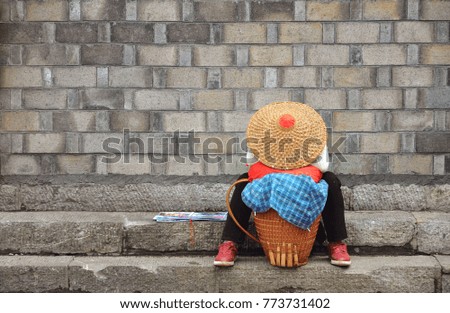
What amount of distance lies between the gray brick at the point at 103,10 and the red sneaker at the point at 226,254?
1893mm

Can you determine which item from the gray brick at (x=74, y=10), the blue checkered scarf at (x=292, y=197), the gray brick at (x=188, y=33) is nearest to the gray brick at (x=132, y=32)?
the gray brick at (x=188, y=33)

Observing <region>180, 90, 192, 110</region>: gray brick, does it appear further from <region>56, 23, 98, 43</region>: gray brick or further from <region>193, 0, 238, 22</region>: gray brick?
<region>56, 23, 98, 43</region>: gray brick

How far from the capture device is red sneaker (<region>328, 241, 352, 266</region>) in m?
3.79

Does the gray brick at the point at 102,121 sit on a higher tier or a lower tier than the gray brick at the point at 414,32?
lower

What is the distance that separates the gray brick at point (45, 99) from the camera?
4.62m

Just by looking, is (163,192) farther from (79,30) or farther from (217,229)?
(79,30)

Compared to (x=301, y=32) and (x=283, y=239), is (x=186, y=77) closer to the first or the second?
(x=301, y=32)

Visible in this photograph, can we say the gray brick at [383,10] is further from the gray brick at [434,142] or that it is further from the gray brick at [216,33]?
the gray brick at [216,33]

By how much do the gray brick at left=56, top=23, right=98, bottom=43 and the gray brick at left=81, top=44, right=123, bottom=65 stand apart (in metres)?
0.06

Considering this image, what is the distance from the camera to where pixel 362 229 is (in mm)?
4145

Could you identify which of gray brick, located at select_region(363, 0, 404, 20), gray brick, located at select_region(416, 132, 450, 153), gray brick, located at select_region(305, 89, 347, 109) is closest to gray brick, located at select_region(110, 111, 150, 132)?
gray brick, located at select_region(305, 89, 347, 109)

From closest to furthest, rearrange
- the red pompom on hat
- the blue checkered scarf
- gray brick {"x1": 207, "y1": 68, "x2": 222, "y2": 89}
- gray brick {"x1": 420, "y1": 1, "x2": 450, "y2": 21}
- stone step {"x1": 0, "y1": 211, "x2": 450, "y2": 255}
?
1. the blue checkered scarf
2. the red pompom on hat
3. stone step {"x1": 0, "y1": 211, "x2": 450, "y2": 255}
4. gray brick {"x1": 420, "y1": 1, "x2": 450, "y2": 21}
5. gray brick {"x1": 207, "y1": 68, "x2": 222, "y2": 89}

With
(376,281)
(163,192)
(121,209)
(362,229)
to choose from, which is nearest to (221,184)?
(163,192)
